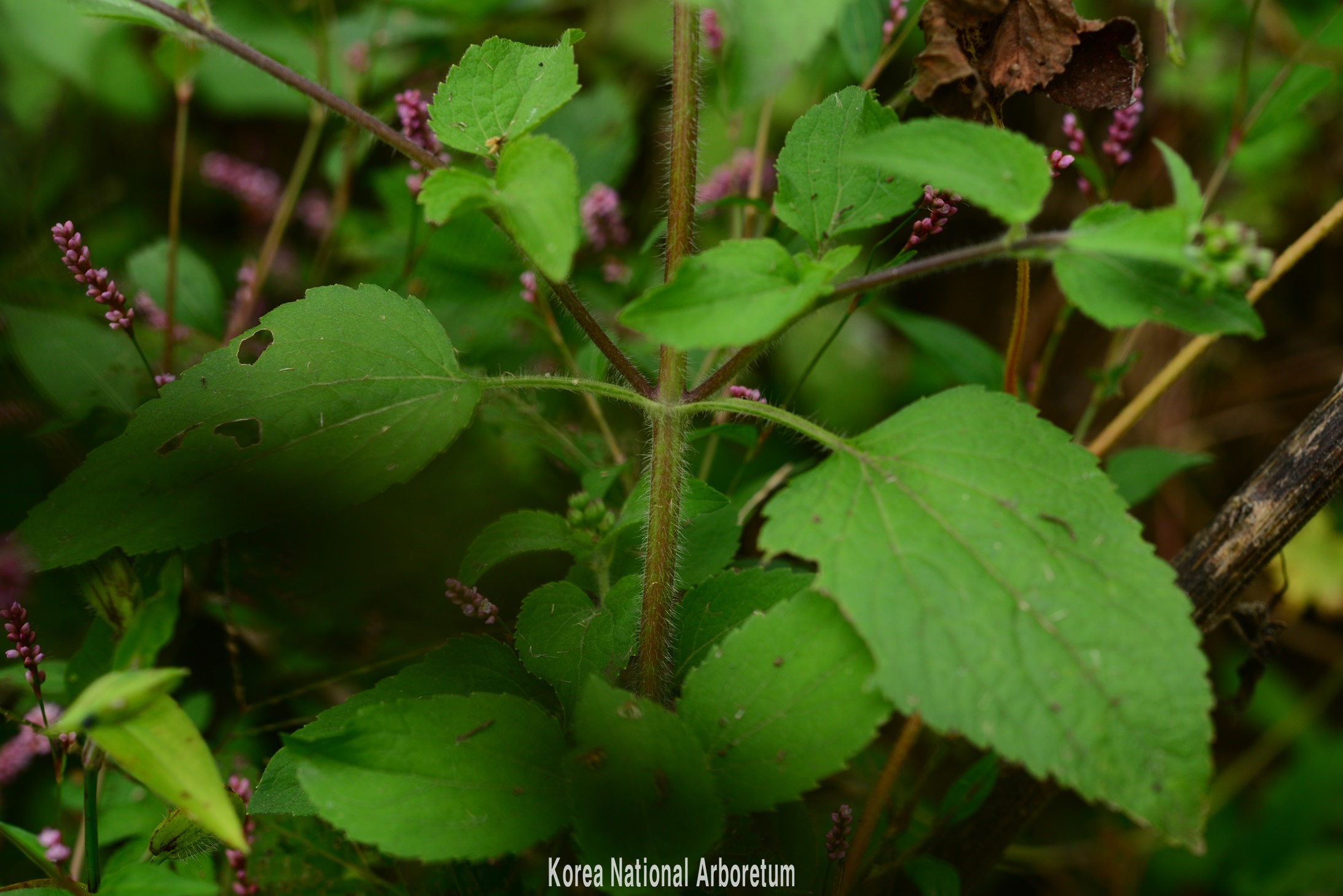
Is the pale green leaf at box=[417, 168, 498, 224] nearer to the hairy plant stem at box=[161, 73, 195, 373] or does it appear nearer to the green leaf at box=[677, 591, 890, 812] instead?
the green leaf at box=[677, 591, 890, 812]

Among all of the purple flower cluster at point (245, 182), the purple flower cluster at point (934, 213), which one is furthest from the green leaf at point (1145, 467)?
the purple flower cluster at point (245, 182)

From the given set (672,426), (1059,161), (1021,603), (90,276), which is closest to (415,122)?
(90,276)

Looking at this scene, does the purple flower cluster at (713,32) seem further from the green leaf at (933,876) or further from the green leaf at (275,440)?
the green leaf at (933,876)

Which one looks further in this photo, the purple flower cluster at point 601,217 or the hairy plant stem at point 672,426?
the purple flower cluster at point 601,217

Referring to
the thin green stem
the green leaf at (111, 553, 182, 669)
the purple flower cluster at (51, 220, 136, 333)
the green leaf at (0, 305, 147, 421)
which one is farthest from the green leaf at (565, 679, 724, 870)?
the green leaf at (0, 305, 147, 421)

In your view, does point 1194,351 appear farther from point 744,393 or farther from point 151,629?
point 151,629
